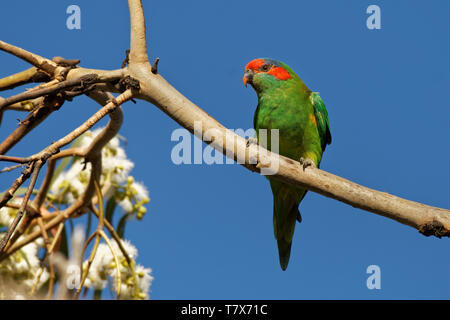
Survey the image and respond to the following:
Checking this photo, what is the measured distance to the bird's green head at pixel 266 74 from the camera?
4285 millimetres

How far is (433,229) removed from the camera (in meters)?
2.61

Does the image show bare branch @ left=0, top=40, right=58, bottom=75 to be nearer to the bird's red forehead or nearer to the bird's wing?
the bird's red forehead

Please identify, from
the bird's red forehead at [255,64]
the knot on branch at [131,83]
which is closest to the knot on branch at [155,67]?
the knot on branch at [131,83]

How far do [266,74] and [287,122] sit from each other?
21.7 inches

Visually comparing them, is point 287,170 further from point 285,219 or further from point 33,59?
point 285,219

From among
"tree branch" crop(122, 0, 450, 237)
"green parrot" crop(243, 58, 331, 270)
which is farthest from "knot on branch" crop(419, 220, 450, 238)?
"green parrot" crop(243, 58, 331, 270)

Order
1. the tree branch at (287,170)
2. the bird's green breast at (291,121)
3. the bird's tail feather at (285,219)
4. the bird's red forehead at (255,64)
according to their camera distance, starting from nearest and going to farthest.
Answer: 1. the tree branch at (287,170)
2. the bird's green breast at (291,121)
3. the bird's tail feather at (285,219)
4. the bird's red forehead at (255,64)

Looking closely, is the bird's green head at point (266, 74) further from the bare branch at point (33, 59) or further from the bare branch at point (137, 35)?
the bare branch at point (33, 59)

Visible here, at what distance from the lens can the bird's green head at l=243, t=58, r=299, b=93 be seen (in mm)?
4285

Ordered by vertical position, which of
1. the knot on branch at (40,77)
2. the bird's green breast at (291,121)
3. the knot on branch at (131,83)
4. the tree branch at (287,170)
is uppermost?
the bird's green breast at (291,121)
